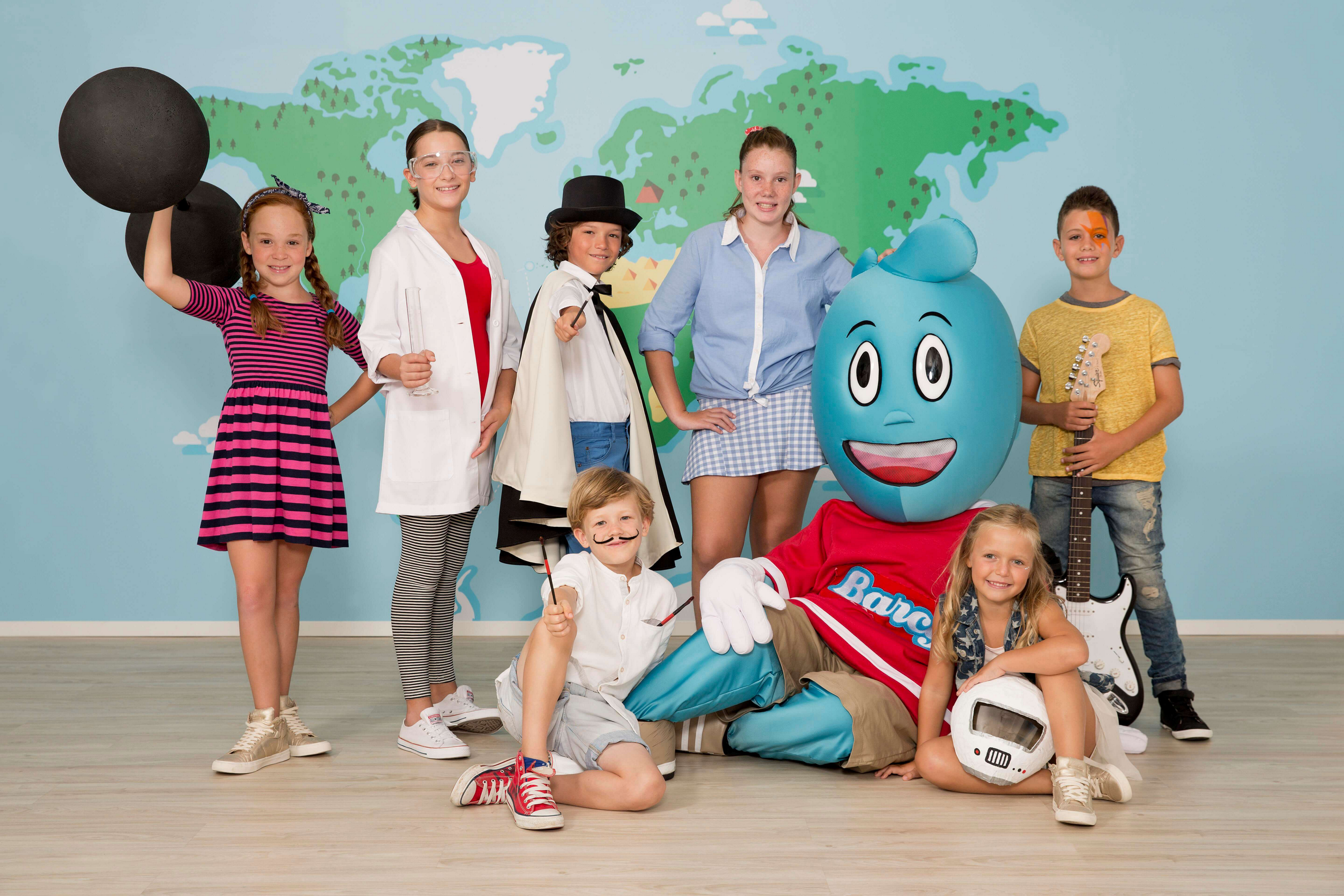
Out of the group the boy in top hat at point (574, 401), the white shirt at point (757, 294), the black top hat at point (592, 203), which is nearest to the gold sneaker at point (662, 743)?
the boy in top hat at point (574, 401)

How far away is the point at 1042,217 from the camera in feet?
11.9

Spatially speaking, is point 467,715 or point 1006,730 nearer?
point 1006,730

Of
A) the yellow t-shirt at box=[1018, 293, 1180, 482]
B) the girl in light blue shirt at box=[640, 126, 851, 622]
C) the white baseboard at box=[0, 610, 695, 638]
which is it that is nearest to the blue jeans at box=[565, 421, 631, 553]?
the girl in light blue shirt at box=[640, 126, 851, 622]

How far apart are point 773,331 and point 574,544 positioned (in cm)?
80

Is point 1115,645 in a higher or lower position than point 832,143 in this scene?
lower

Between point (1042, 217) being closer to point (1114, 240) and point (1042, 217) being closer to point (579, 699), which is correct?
point (1114, 240)

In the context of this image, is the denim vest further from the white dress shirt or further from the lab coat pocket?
the lab coat pocket

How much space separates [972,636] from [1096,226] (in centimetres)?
119

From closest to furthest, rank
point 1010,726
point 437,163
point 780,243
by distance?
1. point 1010,726
2. point 437,163
3. point 780,243

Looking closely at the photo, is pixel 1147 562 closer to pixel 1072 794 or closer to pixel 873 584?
pixel 873 584

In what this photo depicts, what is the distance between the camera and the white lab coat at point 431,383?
2365mm

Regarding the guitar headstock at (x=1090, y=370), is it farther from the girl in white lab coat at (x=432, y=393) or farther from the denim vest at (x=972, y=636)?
the girl in white lab coat at (x=432, y=393)

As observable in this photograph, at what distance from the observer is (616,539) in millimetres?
2051

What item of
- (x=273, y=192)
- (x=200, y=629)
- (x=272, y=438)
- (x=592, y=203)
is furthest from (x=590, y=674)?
(x=200, y=629)
